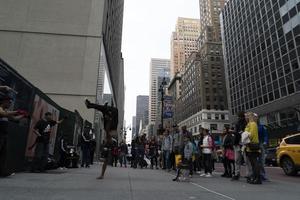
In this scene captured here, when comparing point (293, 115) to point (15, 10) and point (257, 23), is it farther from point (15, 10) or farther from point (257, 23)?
point (15, 10)

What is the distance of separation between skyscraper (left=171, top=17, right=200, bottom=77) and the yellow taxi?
15080 centimetres

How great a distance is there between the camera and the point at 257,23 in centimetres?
5691

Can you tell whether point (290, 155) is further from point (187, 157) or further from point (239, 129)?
point (187, 157)

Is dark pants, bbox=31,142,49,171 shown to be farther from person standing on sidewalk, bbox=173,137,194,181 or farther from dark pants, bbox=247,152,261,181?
dark pants, bbox=247,152,261,181

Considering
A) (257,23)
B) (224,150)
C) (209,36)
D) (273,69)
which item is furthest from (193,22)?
(224,150)

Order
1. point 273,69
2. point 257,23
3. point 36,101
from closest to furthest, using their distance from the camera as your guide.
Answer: point 36,101, point 273,69, point 257,23

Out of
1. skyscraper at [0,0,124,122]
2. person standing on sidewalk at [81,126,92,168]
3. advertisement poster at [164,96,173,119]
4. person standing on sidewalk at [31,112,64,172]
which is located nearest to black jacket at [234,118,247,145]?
person standing on sidewalk at [31,112,64,172]

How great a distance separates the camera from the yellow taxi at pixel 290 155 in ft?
37.2

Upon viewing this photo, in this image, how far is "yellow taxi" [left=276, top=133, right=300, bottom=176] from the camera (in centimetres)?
1135

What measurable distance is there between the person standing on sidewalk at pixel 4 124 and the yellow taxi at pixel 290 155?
10634mm

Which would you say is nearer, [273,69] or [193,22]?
[273,69]

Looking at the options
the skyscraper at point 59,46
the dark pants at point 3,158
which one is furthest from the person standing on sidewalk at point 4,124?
the skyscraper at point 59,46

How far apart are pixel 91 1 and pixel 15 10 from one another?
25.9ft

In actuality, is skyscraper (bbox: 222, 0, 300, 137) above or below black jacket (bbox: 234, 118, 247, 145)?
above
